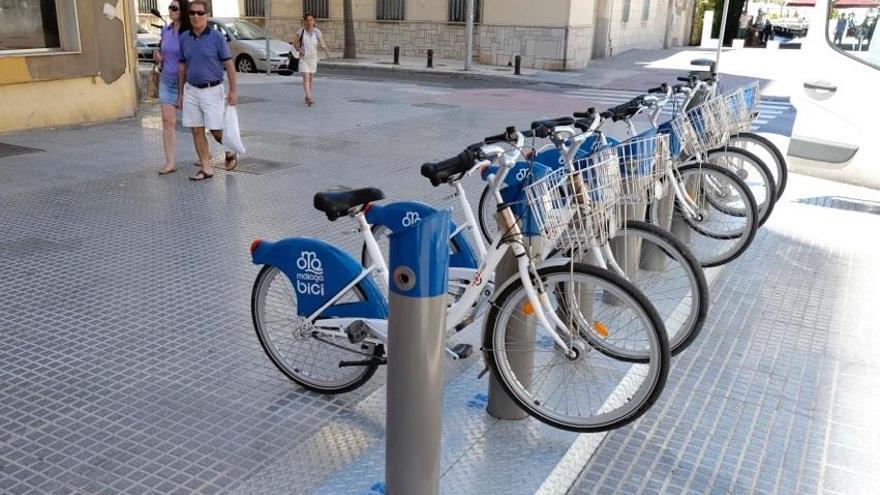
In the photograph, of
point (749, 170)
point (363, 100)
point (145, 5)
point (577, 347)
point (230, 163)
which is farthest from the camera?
point (145, 5)

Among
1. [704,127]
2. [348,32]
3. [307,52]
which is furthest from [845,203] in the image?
[348,32]

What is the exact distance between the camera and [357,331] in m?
3.30

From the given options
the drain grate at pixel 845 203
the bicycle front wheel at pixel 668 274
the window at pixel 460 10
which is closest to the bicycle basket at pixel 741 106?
the drain grate at pixel 845 203

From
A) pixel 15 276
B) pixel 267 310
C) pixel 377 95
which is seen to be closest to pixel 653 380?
pixel 267 310

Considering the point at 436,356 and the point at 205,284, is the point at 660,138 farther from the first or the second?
the point at 205,284

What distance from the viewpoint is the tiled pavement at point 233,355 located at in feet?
10.1

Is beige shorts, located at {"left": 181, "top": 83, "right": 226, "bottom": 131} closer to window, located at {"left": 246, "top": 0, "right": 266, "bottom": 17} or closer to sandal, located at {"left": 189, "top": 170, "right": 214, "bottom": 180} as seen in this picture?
sandal, located at {"left": 189, "top": 170, "right": 214, "bottom": 180}

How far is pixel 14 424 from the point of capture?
128 inches

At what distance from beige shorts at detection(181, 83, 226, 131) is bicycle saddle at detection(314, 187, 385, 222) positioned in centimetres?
475

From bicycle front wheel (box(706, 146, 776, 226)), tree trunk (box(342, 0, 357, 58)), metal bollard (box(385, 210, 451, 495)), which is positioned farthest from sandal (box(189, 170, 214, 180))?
tree trunk (box(342, 0, 357, 58))

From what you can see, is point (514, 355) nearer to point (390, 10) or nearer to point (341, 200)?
point (341, 200)

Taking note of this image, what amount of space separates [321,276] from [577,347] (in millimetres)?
1126

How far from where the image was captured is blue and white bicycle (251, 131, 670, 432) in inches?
120

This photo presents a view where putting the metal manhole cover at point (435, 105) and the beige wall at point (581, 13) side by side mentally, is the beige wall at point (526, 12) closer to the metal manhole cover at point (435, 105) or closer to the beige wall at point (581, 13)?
the beige wall at point (581, 13)
